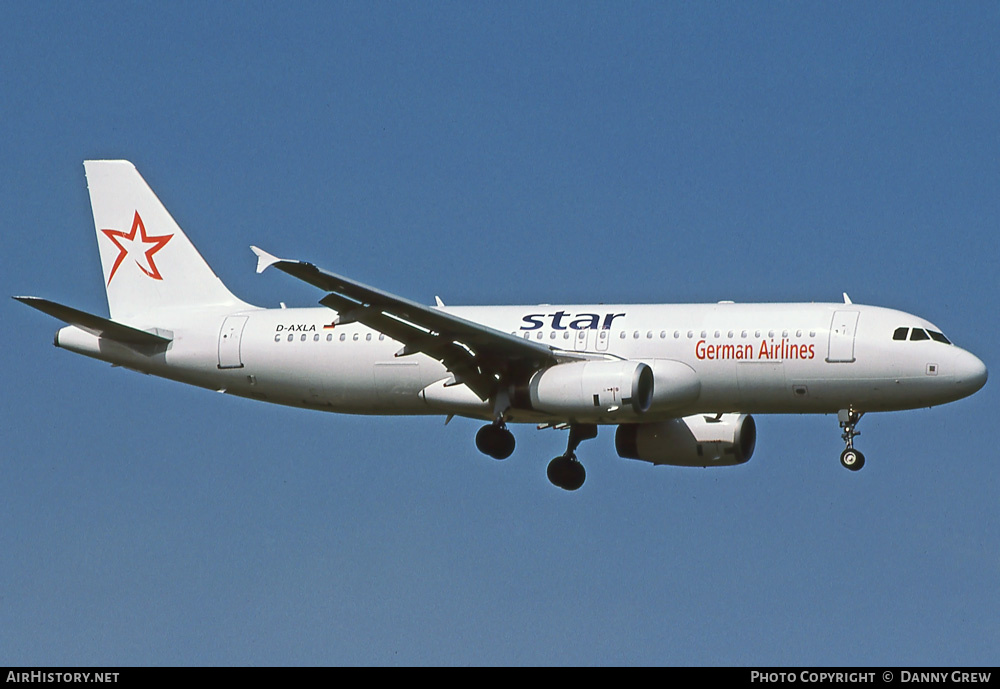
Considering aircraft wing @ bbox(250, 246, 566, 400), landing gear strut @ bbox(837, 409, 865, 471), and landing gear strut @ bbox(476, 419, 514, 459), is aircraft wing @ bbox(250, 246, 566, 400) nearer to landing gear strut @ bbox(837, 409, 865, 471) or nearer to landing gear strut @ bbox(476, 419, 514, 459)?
landing gear strut @ bbox(476, 419, 514, 459)

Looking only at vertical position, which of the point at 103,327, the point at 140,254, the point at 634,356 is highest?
the point at 140,254

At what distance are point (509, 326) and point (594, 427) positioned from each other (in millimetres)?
4949

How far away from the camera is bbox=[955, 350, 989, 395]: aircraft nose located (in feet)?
156

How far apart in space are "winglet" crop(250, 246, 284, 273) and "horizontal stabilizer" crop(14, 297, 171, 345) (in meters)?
10.1

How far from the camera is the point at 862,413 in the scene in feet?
159

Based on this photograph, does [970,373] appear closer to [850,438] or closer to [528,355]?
[850,438]

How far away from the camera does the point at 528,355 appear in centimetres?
4872

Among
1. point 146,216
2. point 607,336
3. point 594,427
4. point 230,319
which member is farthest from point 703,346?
point 146,216

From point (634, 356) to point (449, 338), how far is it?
5260 millimetres

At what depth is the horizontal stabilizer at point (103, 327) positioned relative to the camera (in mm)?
Result: 49844

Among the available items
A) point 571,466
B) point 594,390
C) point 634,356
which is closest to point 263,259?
point 594,390

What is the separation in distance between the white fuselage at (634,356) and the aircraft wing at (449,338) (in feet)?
2.86

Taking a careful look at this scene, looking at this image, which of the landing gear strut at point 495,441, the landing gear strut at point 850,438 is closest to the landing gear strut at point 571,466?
the landing gear strut at point 495,441

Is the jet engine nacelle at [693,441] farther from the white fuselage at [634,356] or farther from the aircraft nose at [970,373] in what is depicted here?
the aircraft nose at [970,373]
